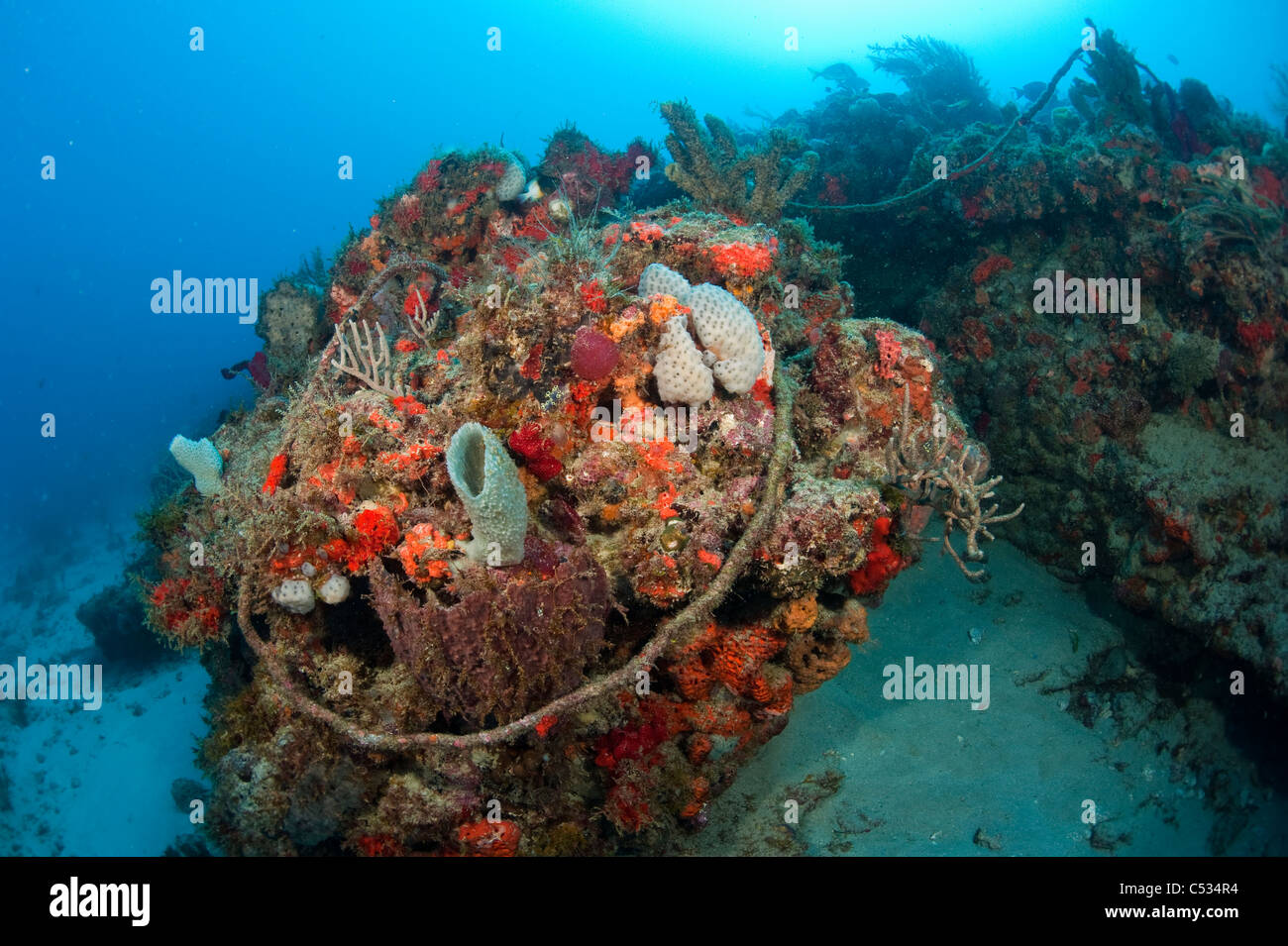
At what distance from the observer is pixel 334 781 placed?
378cm

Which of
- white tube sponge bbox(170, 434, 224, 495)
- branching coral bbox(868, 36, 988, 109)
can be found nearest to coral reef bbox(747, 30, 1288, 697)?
white tube sponge bbox(170, 434, 224, 495)

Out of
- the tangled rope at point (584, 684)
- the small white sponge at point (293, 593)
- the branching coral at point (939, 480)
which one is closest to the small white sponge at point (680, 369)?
the tangled rope at point (584, 684)

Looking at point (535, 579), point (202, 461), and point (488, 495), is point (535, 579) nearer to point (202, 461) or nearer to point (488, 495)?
point (488, 495)

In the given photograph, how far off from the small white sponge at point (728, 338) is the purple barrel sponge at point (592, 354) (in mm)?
671

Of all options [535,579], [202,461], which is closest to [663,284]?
[535,579]

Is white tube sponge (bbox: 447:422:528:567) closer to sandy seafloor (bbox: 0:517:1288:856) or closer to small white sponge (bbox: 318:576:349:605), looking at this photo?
small white sponge (bbox: 318:576:349:605)

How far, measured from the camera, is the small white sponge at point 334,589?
3.91 m

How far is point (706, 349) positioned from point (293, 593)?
3.25 meters

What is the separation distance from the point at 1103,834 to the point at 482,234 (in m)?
9.97

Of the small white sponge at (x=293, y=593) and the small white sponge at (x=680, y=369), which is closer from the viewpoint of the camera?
the small white sponge at (x=293, y=593)

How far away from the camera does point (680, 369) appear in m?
3.96

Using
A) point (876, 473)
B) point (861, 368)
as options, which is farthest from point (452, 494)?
point (861, 368)

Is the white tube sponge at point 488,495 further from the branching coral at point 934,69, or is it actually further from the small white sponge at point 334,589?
the branching coral at point 934,69
